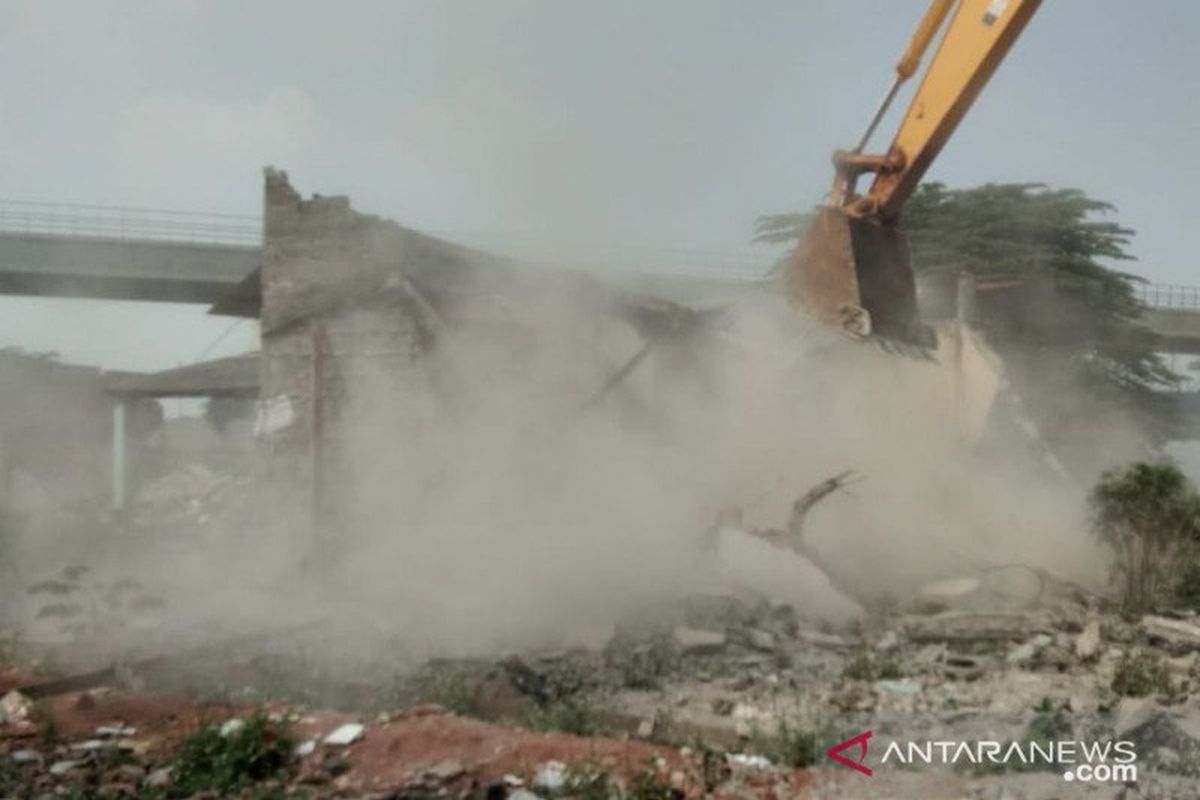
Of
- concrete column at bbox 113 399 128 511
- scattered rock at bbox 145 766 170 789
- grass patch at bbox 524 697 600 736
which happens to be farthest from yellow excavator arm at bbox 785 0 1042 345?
concrete column at bbox 113 399 128 511

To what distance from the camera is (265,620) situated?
1079 cm

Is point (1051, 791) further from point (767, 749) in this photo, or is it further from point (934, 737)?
point (767, 749)

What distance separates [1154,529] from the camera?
11742 mm

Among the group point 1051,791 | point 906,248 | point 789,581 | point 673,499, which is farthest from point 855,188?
point 1051,791

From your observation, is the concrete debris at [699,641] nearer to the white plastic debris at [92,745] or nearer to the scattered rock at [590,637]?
the scattered rock at [590,637]

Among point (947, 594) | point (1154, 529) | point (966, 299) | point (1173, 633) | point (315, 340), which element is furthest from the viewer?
point (966, 299)

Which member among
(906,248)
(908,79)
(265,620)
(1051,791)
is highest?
(908,79)

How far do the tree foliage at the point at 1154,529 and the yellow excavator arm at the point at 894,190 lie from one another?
327 cm

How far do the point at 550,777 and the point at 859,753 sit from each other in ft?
4.69

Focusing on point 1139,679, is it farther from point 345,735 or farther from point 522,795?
point 345,735

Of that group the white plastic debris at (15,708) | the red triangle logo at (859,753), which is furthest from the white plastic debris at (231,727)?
the red triangle logo at (859,753)

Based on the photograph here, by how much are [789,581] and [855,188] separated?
3.78m

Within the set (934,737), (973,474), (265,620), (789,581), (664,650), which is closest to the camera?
(934,737)

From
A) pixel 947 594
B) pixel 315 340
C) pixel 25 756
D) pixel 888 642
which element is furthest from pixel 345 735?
pixel 315 340
